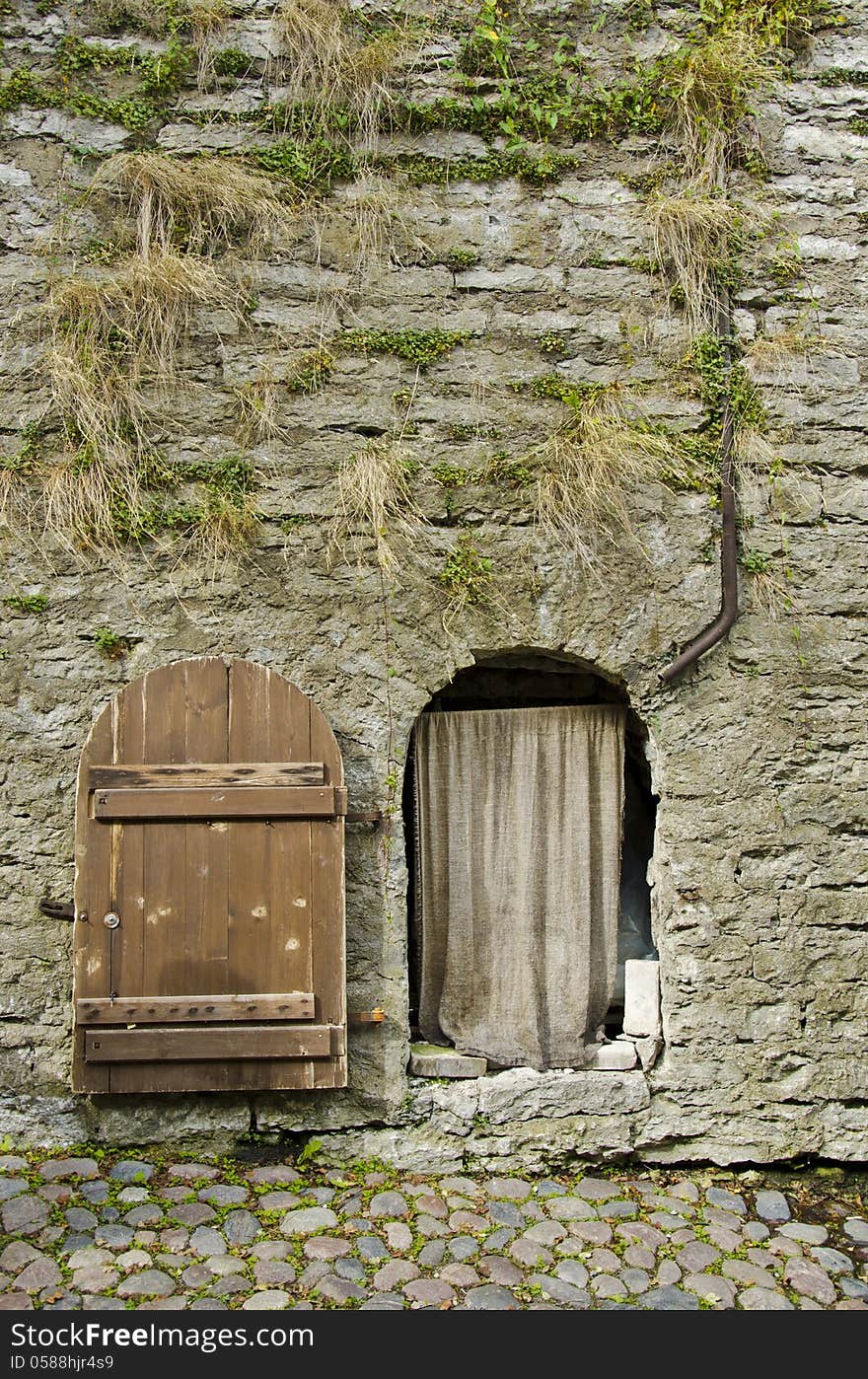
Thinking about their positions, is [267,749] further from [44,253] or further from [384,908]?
[44,253]

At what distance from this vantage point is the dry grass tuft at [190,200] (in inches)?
173

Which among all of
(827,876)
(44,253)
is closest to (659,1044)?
(827,876)

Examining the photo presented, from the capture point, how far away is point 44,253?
Answer: 442cm

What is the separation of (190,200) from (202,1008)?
3294 millimetres

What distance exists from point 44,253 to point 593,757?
3.16m

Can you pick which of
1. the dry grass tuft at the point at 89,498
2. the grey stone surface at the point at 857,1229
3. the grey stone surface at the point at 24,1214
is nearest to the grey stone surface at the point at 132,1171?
the grey stone surface at the point at 24,1214

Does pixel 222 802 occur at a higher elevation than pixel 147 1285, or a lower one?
higher

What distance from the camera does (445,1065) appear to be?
14.0 ft

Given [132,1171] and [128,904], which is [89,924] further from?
[132,1171]

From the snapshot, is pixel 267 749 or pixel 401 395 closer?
pixel 267 749

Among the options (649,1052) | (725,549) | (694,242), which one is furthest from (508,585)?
(649,1052)

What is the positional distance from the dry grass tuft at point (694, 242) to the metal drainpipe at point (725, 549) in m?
0.09

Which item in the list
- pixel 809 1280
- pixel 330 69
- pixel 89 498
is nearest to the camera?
pixel 809 1280

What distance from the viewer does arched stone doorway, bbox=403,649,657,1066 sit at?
449 centimetres
